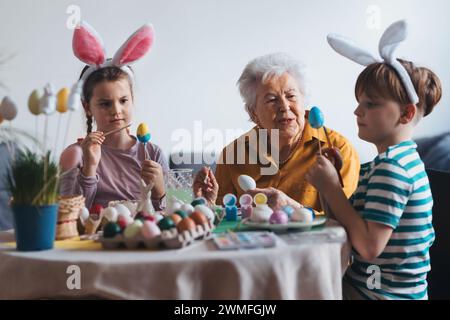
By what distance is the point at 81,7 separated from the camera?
2939 millimetres

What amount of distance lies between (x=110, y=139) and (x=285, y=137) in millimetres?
715

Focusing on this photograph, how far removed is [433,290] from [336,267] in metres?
0.83

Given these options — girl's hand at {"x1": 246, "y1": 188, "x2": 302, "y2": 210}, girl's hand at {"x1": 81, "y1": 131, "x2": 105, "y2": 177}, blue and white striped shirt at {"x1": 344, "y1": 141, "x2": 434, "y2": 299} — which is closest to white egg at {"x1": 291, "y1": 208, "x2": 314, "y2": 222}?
blue and white striped shirt at {"x1": 344, "y1": 141, "x2": 434, "y2": 299}

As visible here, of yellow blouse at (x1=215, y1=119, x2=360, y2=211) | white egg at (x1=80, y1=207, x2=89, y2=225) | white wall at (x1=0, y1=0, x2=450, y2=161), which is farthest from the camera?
white wall at (x1=0, y1=0, x2=450, y2=161)

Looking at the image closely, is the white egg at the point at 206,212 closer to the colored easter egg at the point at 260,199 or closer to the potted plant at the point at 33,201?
the colored easter egg at the point at 260,199

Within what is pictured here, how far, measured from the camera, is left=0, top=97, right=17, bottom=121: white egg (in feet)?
4.05

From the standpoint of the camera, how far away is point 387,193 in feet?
4.34

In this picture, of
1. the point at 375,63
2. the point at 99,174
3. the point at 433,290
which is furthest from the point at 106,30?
the point at 433,290

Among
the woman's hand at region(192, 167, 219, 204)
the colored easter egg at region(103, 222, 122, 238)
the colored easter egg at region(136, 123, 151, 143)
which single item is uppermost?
the colored easter egg at region(136, 123, 151, 143)

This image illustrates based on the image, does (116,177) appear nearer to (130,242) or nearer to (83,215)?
(83,215)

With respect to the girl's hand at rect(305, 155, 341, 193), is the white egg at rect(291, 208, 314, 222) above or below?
below

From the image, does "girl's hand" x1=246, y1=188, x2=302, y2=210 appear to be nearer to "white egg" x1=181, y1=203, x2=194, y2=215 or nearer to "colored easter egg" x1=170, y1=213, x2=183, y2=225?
"white egg" x1=181, y1=203, x2=194, y2=215

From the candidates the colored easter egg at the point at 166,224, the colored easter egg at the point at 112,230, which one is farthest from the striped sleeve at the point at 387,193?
the colored easter egg at the point at 112,230

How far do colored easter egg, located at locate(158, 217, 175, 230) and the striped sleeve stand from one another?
0.48 m
